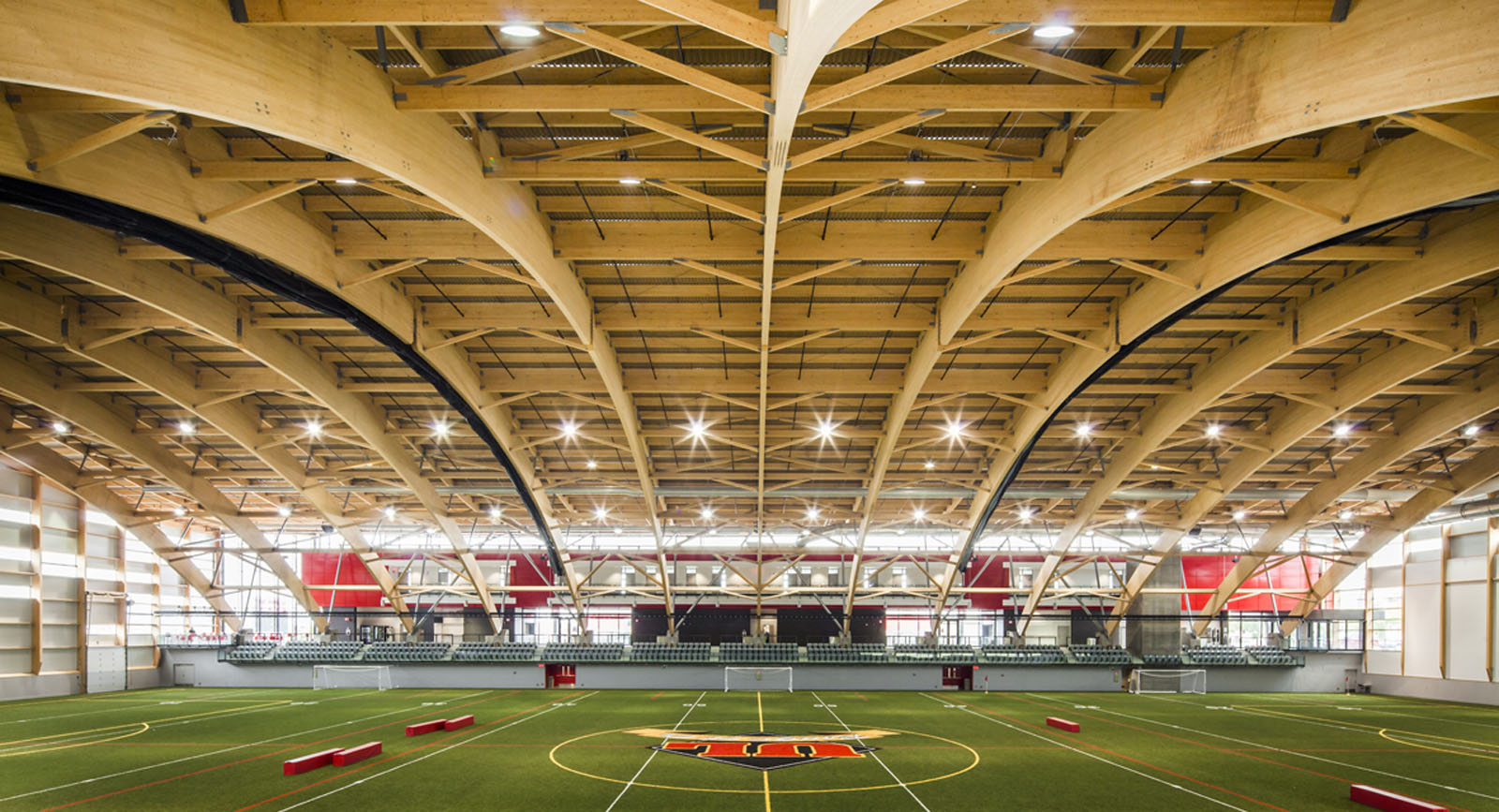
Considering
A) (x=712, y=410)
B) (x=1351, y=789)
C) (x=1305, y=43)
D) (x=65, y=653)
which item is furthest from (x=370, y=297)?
(x=65, y=653)

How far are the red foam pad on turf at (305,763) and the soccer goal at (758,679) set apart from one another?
27862 millimetres

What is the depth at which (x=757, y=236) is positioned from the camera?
69.8 ft

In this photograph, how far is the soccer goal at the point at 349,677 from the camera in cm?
4753

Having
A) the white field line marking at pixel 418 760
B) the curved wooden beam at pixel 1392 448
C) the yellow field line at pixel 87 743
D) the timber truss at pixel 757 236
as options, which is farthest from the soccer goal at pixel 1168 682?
the yellow field line at pixel 87 743

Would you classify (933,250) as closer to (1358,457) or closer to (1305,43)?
(1305,43)

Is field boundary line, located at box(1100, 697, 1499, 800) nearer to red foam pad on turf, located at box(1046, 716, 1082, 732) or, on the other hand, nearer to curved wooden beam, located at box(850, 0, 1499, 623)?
red foam pad on turf, located at box(1046, 716, 1082, 732)

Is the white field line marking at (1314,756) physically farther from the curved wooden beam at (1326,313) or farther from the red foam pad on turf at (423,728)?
the red foam pad on turf at (423,728)

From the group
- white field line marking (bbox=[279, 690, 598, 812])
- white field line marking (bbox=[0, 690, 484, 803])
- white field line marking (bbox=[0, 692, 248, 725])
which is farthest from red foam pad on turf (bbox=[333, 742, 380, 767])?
white field line marking (bbox=[0, 692, 248, 725])

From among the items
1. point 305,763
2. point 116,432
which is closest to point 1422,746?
point 305,763

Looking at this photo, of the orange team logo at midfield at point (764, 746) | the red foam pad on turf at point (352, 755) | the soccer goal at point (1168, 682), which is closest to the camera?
the red foam pad on turf at point (352, 755)

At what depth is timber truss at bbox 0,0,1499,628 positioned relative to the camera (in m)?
12.6

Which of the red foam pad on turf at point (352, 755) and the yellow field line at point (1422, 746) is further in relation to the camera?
the yellow field line at point (1422, 746)

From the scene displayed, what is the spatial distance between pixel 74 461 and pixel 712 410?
3266 centimetres

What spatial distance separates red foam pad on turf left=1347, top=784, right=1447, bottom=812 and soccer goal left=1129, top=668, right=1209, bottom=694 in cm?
3242
